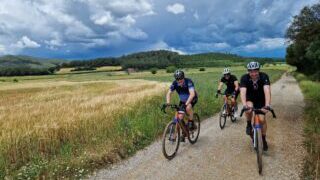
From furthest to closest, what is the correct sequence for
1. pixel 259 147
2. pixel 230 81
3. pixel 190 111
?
pixel 230 81 < pixel 190 111 < pixel 259 147

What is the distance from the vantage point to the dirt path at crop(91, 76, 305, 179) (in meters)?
8.51

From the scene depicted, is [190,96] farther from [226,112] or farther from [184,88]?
[226,112]

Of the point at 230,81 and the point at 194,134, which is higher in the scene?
the point at 230,81

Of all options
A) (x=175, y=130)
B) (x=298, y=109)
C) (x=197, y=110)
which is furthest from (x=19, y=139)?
(x=298, y=109)

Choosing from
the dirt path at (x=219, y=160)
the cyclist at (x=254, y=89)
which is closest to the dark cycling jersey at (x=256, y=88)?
the cyclist at (x=254, y=89)

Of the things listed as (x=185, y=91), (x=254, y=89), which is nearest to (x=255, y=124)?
(x=254, y=89)

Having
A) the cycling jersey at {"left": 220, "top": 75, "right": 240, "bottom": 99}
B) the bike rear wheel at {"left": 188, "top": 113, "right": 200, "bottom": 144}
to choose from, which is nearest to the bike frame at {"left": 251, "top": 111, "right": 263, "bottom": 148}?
the bike rear wheel at {"left": 188, "top": 113, "right": 200, "bottom": 144}

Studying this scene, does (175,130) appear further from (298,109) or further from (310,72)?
(310,72)

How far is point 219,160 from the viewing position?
9.62 meters

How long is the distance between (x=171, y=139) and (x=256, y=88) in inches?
100

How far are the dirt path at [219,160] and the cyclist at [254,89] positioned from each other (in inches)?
38.0

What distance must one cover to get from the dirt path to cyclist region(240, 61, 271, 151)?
3.17 feet

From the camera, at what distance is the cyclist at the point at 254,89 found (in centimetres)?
938

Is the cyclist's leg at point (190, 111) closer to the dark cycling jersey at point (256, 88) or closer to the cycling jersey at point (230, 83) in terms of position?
the dark cycling jersey at point (256, 88)
